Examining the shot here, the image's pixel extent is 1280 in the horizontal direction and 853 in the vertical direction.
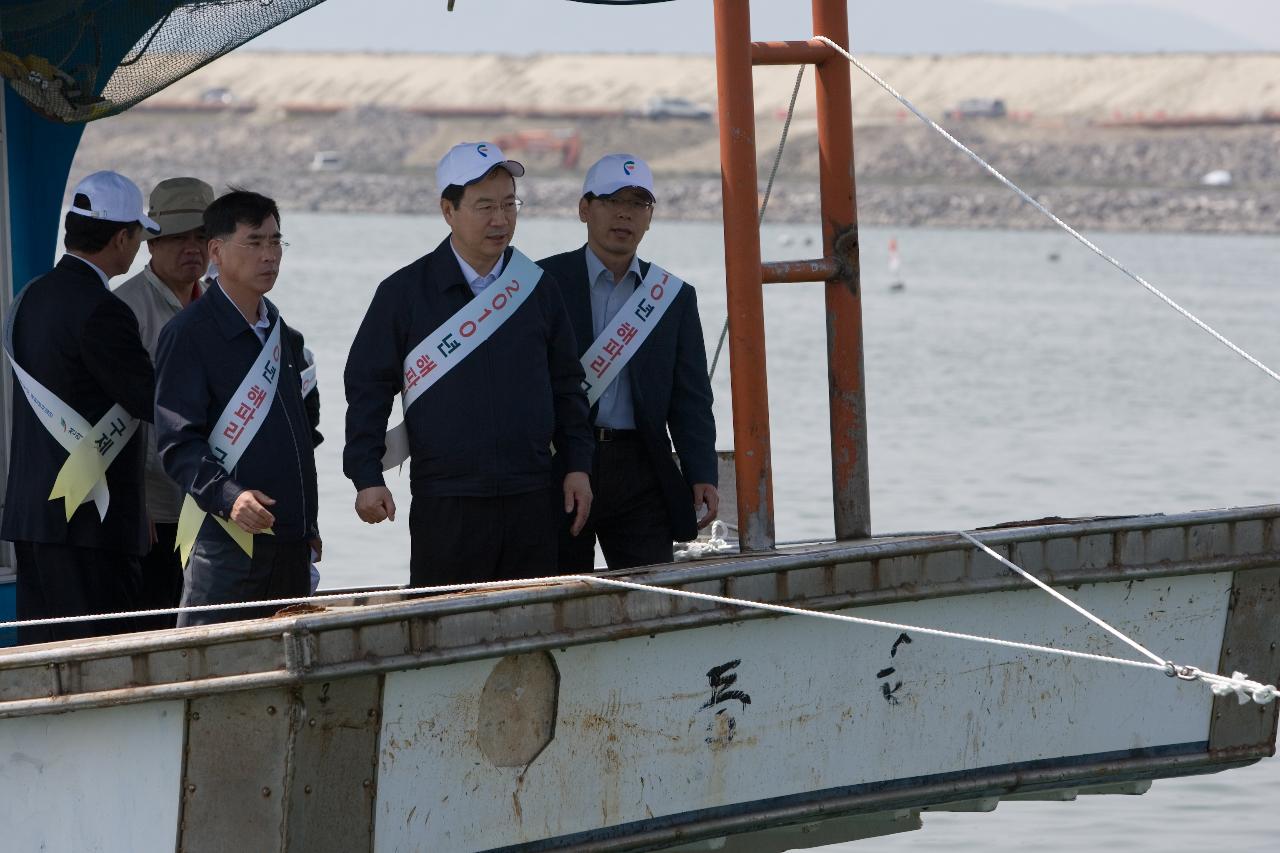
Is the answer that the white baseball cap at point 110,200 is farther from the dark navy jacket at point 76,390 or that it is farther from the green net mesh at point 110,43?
the green net mesh at point 110,43

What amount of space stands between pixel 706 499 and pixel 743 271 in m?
0.87

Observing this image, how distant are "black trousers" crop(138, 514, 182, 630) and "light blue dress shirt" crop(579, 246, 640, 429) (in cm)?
140

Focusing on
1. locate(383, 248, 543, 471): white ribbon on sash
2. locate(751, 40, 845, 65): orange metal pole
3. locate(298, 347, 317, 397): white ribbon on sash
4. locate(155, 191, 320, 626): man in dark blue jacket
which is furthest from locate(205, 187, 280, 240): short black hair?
locate(751, 40, 845, 65): orange metal pole

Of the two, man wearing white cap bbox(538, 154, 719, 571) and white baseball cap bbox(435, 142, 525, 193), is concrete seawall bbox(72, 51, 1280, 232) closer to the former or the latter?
man wearing white cap bbox(538, 154, 719, 571)

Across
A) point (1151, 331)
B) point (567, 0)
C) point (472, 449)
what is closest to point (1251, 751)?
point (472, 449)

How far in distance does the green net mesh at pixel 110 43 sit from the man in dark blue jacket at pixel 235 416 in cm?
157

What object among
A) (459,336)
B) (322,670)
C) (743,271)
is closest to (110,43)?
(459,336)

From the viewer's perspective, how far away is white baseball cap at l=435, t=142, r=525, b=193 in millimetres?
5641

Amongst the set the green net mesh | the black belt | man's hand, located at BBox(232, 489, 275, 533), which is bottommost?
man's hand, located at BBox(232, 489, 275, 533)

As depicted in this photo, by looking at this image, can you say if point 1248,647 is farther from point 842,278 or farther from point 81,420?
point 81,420

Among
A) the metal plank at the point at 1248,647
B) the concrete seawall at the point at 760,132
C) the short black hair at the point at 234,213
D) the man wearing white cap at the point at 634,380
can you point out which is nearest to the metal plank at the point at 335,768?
the short black hair at the point at 234,213

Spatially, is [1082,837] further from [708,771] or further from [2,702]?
[2,702]

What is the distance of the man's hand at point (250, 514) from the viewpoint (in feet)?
17.1

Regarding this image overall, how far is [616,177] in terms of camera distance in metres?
6.21
